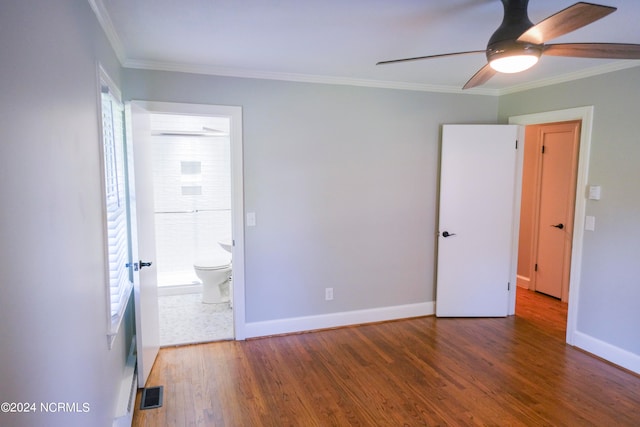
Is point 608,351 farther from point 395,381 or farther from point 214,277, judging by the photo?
point 214,277

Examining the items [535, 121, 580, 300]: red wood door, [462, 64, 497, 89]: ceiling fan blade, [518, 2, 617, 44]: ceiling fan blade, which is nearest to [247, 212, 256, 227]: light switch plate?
[462, 64, 497, 89]: ceiling fan blade

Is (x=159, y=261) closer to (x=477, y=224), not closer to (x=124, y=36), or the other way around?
(x=124, y=36)

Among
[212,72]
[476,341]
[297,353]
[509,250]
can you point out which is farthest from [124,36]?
[509,250]

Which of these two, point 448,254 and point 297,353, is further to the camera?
point 448,254

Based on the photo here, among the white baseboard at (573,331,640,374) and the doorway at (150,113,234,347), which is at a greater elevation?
the doorway at (150,113,234,347)

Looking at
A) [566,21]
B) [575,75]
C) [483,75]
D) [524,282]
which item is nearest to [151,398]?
[483,75]

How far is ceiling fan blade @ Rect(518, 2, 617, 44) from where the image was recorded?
1.36 meters

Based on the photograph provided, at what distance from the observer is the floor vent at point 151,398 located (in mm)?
2554

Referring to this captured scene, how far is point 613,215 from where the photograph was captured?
10.2 feet

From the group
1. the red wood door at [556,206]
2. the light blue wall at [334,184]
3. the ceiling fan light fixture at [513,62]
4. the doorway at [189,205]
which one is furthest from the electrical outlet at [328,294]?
the red wood door at [556,206]

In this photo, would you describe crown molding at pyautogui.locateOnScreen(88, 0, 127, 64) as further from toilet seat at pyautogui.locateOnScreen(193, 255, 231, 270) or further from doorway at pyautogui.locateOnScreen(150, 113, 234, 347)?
toilet seat at pyautogui.locateOnScreen(193, 255, 231, 270)

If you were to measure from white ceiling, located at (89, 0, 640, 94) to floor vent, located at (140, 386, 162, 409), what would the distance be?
234cm

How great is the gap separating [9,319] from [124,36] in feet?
7.14

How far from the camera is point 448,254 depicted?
404 cm
